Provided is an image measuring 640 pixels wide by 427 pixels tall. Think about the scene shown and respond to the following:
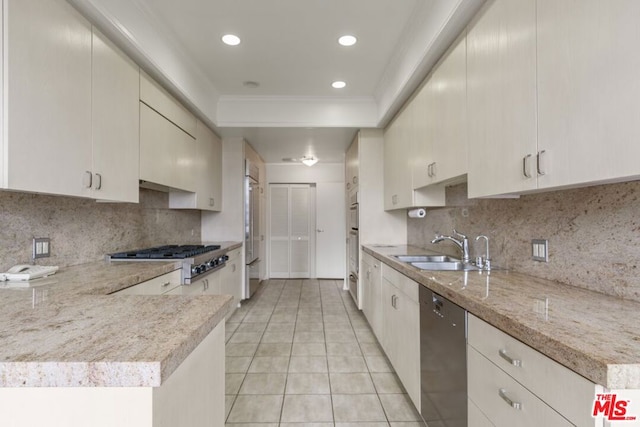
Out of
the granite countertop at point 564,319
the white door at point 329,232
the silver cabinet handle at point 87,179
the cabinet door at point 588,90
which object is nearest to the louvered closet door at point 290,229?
the white door at point 329,232

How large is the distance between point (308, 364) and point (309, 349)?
295mm

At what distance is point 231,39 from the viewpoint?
97.1 inches

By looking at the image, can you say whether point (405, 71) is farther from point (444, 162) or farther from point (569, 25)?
point (569, 25)

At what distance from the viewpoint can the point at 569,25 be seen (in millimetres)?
1038

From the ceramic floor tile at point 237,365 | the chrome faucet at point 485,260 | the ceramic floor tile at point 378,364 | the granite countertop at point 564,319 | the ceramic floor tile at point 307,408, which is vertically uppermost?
the chrome faucet at point 485,260

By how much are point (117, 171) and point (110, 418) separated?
68.4 inches

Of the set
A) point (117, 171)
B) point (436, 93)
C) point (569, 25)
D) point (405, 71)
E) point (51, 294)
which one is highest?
point (405, 71)

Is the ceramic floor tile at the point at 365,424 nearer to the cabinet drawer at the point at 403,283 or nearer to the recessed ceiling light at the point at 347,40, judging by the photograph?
the cabinet drawer at the point at 403,283

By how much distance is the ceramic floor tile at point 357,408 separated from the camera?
1.89 metres

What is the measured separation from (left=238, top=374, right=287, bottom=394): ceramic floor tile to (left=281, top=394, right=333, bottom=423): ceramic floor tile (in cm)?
14

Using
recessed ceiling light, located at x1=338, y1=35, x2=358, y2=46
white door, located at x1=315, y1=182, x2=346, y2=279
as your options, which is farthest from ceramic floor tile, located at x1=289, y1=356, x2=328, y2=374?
white door, located at x1=315, y1=182, x2=346, y2=279

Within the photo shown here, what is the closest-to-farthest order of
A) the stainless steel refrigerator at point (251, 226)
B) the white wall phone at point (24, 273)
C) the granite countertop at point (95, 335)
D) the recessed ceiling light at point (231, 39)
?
the granite countertop at point (95, 335) < the white wall phone at point (24, 273) < the recessed ceiling light at point (231, 39) < the stainless steel refrigerator at point (251, 226)

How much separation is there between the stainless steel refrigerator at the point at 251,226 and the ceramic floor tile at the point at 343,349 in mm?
1689

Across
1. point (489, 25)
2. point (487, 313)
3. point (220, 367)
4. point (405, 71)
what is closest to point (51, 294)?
point (220, 367)
